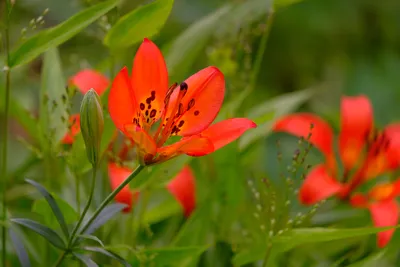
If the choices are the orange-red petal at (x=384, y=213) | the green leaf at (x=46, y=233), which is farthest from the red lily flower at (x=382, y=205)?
the green leaf at (x=46, y=233)

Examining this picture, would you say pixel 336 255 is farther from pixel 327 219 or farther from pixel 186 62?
pixel 186 62

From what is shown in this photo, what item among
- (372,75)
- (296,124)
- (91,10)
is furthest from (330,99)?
(91,10)

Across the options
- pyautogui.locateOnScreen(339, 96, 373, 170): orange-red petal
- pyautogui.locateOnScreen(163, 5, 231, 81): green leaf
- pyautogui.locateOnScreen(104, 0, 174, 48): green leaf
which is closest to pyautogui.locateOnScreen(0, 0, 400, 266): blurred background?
pyautogui.locateOnScreen(339, 96, 373, 170): orange-red petal

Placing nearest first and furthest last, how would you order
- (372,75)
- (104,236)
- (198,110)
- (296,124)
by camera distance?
(198,110)
(104,236)
(296,124)
(372,75)

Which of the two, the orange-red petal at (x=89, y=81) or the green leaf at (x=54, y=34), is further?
the orange-red petal at (x=89, y=81)

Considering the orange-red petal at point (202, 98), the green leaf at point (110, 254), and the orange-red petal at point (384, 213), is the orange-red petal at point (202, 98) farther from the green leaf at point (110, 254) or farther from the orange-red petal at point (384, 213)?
the orange-red petal at point (384, 213)
